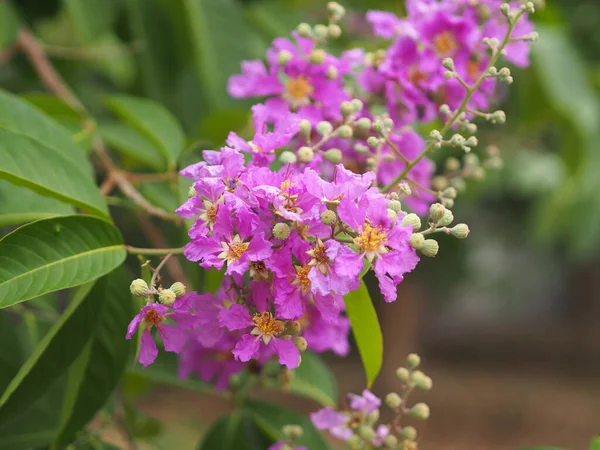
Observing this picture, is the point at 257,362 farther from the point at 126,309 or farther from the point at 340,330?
the point at 126,309

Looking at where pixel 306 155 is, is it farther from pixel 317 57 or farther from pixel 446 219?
pixel 317 57

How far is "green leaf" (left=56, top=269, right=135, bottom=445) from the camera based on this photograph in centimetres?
90

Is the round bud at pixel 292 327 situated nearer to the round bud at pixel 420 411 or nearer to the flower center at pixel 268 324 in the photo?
the flower center at pixel 268 324

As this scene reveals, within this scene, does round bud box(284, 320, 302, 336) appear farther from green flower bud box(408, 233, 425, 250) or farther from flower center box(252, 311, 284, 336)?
green flower bud box(408, 233, 425, 250)

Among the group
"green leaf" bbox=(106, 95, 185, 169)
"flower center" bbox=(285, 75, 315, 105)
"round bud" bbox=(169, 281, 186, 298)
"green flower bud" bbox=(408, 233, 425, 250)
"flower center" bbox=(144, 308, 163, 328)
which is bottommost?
"flower center" bbox=(144, 308, 163, 328)

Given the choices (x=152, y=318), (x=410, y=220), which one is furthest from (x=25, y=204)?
(x=410, y=220)

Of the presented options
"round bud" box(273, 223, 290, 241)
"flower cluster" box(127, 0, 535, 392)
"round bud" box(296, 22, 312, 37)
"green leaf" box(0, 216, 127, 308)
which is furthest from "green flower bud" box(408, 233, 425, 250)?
"round bud" box(296, 22, 312, 37)

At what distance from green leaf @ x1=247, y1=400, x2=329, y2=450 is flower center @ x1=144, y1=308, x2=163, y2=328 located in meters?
0.44

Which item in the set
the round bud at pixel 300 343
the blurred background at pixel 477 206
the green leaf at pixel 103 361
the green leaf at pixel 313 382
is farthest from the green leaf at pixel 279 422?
the round bud at pixel 300 343

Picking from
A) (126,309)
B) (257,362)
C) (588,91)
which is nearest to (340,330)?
(257,362)

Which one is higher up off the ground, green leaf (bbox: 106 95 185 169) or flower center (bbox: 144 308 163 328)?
green leaf (bbox: 106 95 185 169)

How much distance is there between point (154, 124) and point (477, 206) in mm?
6434

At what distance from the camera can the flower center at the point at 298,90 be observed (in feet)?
3.32

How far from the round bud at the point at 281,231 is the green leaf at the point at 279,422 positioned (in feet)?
1.71
